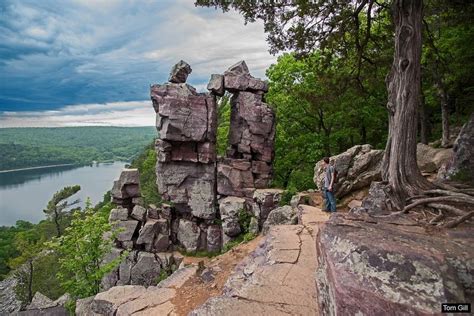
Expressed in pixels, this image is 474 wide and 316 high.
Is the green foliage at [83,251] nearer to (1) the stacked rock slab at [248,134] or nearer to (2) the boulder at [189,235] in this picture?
(2) the boulder at [189,235]

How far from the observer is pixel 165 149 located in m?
21.4

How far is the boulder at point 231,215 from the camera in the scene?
1965cm

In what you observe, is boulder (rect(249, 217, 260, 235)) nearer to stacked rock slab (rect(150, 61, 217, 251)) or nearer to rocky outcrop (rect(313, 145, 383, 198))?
stacked rock slab (rect(150, 61, 217, 251))

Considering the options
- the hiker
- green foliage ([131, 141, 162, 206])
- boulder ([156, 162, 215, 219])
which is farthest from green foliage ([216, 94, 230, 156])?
the hiker

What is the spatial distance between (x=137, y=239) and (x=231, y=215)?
6.89 m

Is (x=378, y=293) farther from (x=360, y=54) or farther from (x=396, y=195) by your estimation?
(x=360, y=54)

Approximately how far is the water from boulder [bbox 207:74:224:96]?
189 ft

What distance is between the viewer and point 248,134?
22.0 metres

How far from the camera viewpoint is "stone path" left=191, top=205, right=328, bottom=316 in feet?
18.7

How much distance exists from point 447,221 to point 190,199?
18285mm

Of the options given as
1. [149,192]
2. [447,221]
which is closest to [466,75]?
[447,221]

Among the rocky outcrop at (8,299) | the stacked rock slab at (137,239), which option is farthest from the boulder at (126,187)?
the rocky outcrop at (8,299)

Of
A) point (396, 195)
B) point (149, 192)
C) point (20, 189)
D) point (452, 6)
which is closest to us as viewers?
point (396, 195)

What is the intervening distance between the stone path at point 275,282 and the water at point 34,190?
69151 mm
